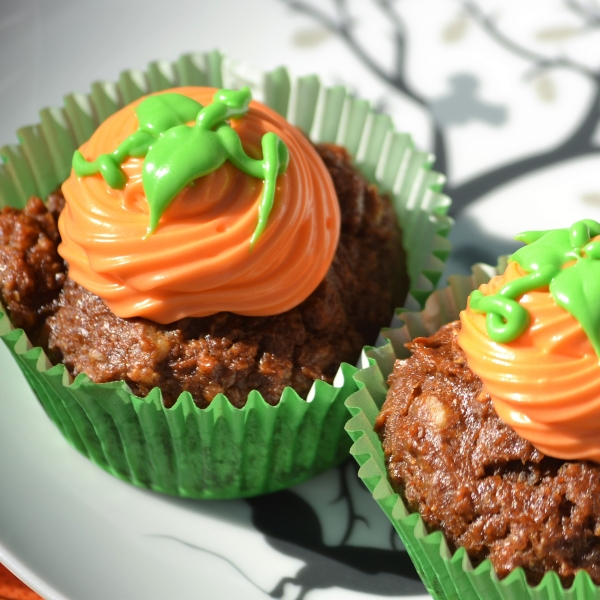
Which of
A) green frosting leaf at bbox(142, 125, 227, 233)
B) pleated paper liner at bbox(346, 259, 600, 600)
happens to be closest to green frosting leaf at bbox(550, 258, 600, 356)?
pleated paper liner at bbox(346, 259, 600, 600)

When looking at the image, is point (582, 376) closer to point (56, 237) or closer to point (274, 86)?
point (56, 237)

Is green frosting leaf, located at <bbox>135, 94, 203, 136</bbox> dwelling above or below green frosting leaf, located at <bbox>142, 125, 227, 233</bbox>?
above

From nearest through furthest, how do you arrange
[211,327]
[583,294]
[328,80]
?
[583,294] < [211,327] < [328,80]

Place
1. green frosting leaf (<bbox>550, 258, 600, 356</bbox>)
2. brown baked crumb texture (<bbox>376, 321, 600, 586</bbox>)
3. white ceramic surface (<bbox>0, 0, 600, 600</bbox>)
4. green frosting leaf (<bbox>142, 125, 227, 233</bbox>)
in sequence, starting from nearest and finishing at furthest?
green frosting leaf (<bbox>550, 258, 600, 356</bbox>)
brown baked crumb texture (<bbox>376, 321, 600, 586</bbox>)
green frosting leaf (<bbox>142, 125, 227, 233</bbox>)
white ceramic surface (<bbox>0, 0, 600, 600</bbox>)

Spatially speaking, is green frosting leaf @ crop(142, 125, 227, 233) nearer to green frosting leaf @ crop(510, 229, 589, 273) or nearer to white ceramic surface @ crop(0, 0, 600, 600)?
green frosting leaf @ crop(510, 229, 589, 273)

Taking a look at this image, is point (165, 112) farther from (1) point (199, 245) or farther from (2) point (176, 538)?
(2) point (176, 538)

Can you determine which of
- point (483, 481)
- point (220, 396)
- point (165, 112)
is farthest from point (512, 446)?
point (165, 112)

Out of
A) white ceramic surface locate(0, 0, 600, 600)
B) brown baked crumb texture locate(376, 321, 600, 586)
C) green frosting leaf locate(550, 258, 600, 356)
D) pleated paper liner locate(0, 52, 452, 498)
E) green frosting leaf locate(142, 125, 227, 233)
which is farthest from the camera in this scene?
white ceramic surface locate(0, 0, 600, 600)
